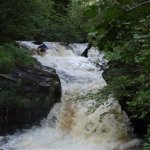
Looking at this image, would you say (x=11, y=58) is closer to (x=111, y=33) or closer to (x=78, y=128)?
(x=78, y=128)

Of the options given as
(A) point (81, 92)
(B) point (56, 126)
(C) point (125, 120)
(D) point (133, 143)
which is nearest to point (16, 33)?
(A) point (81, 92)

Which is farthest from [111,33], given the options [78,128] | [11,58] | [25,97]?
[11,58]

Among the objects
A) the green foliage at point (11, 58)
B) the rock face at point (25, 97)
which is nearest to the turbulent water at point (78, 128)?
the rock face at point (25, 97)

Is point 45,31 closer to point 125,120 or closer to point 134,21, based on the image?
point 125,120

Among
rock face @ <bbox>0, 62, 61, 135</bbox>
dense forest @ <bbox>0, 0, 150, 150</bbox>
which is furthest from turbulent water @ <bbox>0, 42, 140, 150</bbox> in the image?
dense forest @ <bbox>0, 0, 150, 150</bbox>

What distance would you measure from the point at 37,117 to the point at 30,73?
1.36 m

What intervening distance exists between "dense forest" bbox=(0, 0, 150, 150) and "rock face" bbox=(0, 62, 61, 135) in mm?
594

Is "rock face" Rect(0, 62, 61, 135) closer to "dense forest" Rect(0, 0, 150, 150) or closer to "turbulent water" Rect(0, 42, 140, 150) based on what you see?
"turbulent water" Rect(0, 42, 140, 150)

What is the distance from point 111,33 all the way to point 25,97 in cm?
950

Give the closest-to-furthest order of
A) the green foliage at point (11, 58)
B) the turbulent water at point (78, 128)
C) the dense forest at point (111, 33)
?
1. the dense forest at point (111, 33)
2. the turbulent water at point (78, 128)
3. the green foliage at point (11, 58)

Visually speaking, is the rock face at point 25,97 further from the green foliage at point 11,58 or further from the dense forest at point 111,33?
the dense forest at point 111,33

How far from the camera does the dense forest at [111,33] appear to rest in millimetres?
1324

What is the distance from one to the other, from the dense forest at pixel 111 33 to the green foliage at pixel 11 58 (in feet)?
0.09

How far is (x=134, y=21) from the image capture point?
147 centimetres
